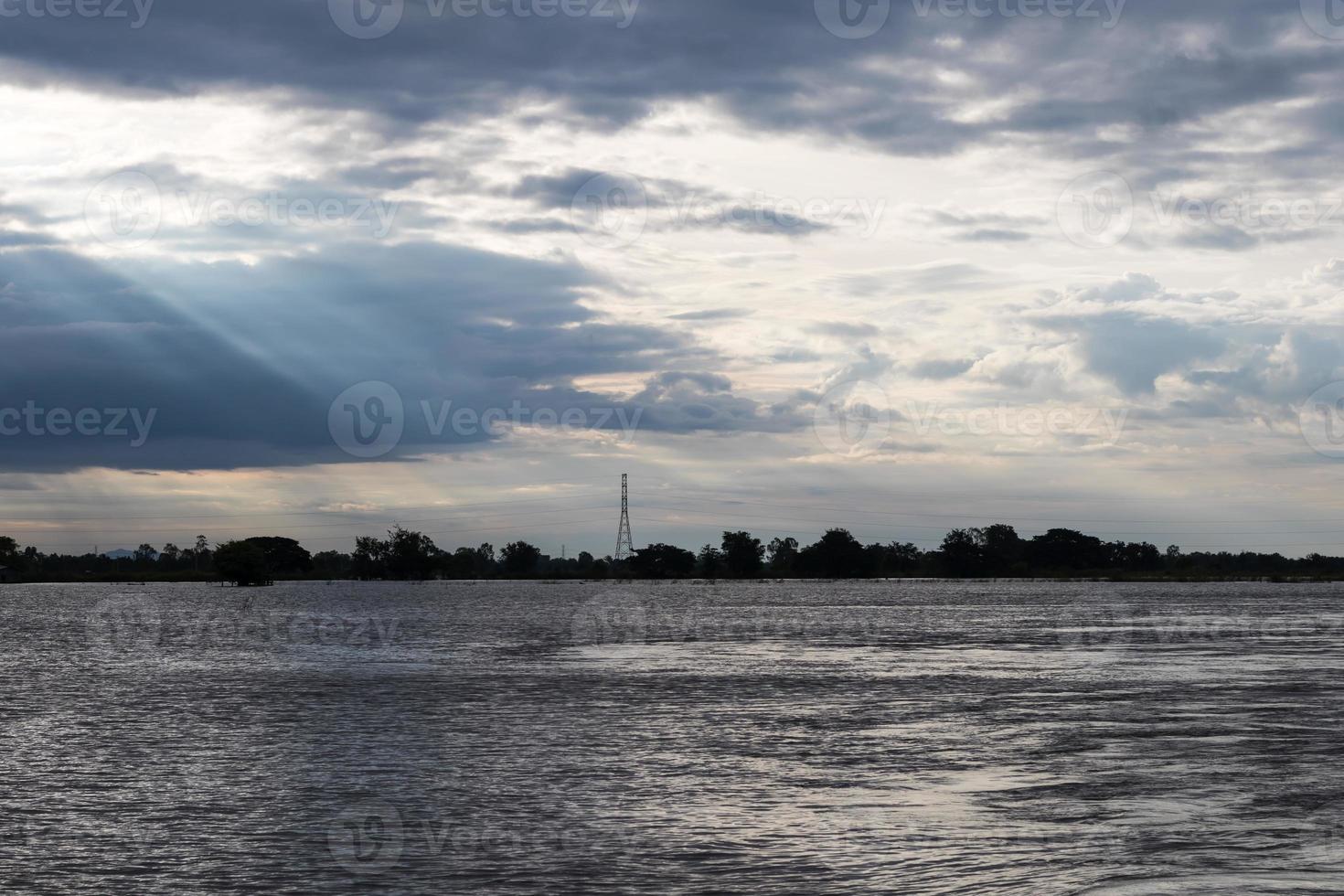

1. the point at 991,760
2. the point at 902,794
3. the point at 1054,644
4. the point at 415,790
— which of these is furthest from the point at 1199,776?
the point at 1054,644

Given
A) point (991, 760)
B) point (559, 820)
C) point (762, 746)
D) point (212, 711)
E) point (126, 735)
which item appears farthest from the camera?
point (212, 711)

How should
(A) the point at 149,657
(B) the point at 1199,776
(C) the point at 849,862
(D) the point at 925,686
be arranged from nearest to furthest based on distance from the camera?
(C) the point at 849,862
(B) the point at 1199,776
(D) the point at 925,686
(A) the point at 149,657

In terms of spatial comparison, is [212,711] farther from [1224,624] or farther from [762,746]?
[1224,624]

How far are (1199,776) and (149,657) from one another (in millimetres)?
85127

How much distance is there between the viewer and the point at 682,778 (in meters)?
36.7

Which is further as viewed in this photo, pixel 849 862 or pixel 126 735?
pixel 126 735

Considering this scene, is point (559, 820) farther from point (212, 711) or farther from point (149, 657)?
point (149, 657)

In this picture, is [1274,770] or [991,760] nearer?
[1274,770]

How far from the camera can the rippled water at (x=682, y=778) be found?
25.8 meters

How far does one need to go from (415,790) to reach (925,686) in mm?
36667

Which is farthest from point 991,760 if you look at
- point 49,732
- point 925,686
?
point 49,732

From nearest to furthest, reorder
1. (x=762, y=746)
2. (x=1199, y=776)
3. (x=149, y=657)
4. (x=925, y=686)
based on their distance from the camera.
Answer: (x=1199, y=776) < (x=762, y=746) < (x=925, y=686) < (x=149, y=657)

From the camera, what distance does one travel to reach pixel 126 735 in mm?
48844

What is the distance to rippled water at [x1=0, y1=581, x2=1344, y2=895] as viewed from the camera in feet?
84.7
